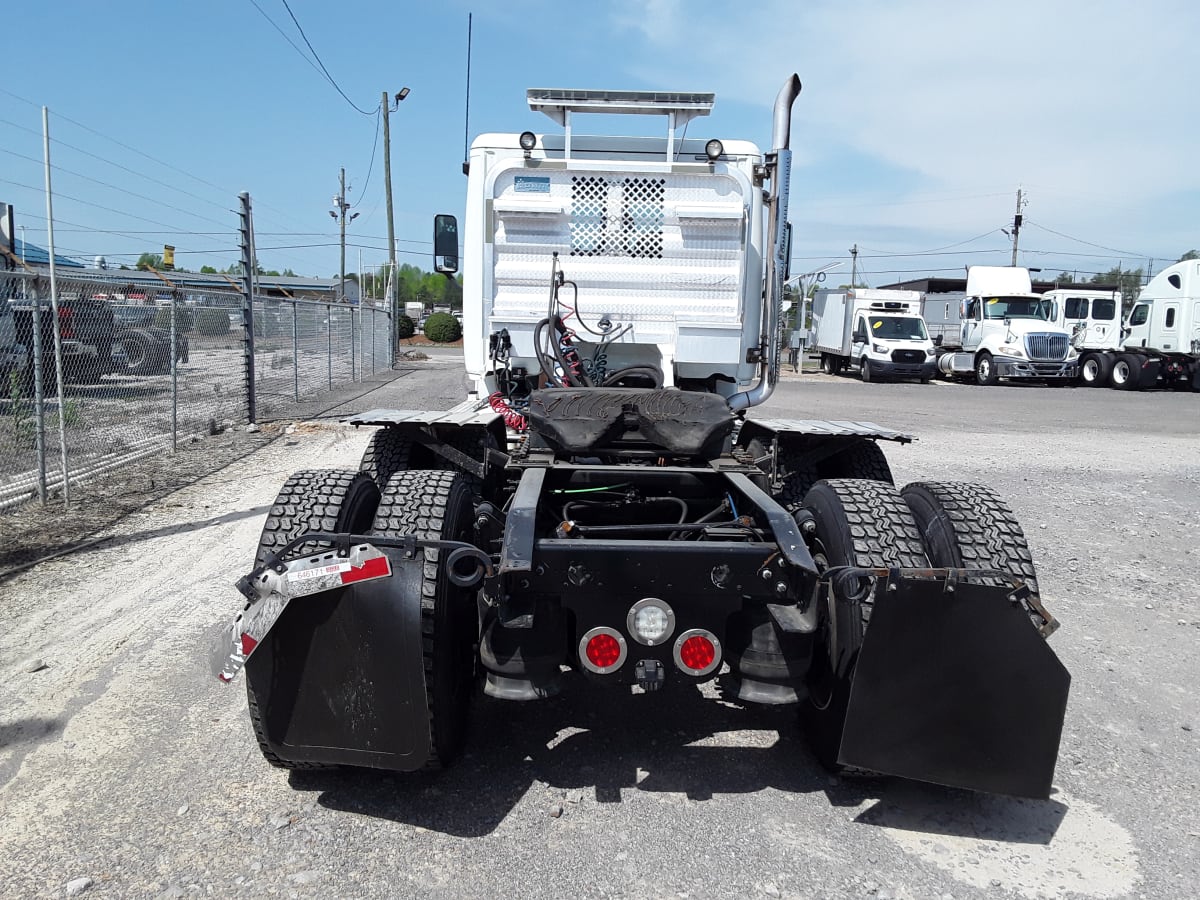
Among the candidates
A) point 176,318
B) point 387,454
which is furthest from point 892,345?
point 387,454

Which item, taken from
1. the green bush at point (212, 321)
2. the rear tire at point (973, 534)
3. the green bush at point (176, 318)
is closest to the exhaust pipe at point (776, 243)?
the rear tire at point (973, 534)

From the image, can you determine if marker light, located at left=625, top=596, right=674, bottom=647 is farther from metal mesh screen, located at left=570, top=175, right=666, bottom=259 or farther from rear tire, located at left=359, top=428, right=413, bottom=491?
metal mesh screen, located at left=570, top=175, right=666, bottom=259

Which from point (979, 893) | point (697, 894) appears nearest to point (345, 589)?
point (697, 894)

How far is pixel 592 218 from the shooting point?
17.9 feet

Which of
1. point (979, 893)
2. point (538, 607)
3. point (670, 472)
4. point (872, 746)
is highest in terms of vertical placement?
point (670, 472)

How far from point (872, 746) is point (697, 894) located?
728 mm

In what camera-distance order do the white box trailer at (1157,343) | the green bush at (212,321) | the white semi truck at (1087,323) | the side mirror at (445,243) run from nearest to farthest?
1. the side mirror at (445,243)
2. the green bush at (212,321)
3. the white box trailer at (1157,343)
4. the white semi truck at (1087,323)

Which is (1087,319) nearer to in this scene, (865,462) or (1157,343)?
(1157,343)

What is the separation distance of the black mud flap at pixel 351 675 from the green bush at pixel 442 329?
42.4 m

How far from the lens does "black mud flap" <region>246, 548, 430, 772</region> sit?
2.90 m

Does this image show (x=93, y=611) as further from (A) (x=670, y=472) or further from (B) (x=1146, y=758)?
(B) (x=1146, y=758)

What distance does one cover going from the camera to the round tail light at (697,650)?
3066 mm

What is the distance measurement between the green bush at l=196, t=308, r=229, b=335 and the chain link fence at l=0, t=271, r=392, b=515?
0.08 feet

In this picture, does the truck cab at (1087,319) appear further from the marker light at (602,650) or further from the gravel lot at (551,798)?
the marker light at (602,650)
